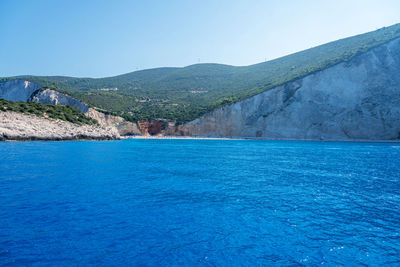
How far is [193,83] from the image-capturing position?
10119cm

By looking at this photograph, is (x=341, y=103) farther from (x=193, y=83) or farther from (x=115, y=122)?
(x=193, y=83)

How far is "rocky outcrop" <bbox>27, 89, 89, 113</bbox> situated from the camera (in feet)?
202

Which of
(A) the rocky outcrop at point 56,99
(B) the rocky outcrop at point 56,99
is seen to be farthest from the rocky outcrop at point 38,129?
(B) the rocky outcrop at point 56,99

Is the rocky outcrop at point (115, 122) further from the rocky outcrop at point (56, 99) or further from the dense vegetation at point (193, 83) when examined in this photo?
the dense vegetation at point (193, 83)

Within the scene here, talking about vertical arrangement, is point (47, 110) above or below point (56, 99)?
below

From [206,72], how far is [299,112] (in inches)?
2594

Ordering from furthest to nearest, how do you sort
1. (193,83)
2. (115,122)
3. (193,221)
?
(193,83) < (115,122) < (193,221)

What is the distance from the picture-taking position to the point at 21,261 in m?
5.20

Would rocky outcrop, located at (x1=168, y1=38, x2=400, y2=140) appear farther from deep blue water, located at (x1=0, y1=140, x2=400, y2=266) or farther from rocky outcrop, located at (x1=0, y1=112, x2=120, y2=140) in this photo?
deep blue water, located at (x1=0, y1=140, x2=400, y2=266)

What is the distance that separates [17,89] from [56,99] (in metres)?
21.2

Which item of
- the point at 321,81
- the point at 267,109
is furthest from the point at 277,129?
the point at 321,81

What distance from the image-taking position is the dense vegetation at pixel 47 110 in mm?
42156

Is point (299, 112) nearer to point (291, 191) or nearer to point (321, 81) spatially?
point (321, 81)

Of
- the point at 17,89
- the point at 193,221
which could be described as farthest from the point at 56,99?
the point at 193,221
